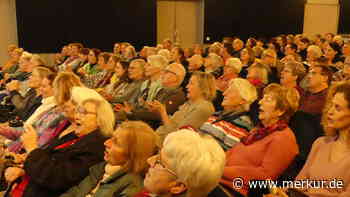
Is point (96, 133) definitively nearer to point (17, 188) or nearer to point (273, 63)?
point (17, 188)

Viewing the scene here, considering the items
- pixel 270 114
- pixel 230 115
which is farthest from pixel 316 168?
pixel 230 115

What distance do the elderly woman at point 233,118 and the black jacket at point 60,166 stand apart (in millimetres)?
998

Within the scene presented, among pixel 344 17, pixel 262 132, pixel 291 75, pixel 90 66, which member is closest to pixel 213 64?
pixel 291 75

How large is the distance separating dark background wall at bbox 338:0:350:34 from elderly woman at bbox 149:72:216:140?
12.4 m

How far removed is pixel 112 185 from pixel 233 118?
1343 millimetres

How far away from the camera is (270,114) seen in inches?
106

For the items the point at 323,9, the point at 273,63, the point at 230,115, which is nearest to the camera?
the point at 230,115

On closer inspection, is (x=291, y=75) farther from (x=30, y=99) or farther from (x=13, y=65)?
(x=13, y=65)

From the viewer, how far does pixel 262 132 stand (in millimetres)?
2646

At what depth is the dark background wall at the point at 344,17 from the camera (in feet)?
47.2

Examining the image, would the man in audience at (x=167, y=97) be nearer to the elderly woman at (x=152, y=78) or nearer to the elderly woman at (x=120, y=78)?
the elderly woman at (x=152, y=78)

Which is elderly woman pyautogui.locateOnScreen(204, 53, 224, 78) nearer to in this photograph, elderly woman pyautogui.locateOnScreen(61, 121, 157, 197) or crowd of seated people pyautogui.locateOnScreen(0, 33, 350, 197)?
Result: crowd of seated people pyautogui.locateOnScreen(0, 33, 350, 197)

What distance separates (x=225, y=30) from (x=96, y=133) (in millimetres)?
10577

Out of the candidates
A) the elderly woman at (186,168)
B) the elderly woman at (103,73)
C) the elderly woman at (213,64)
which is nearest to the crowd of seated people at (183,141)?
the elderly woman at (186,168)
